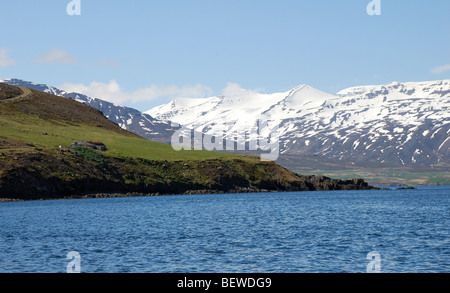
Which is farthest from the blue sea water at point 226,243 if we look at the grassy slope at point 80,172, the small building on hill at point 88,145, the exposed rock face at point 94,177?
the small building on hill at point 88,145

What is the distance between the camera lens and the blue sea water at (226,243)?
47594mm

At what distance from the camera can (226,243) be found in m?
60.8

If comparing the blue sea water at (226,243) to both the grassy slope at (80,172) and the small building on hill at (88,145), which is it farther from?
the small building on hill at (88,145)

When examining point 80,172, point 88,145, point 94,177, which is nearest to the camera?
point 80,172

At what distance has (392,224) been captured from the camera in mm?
81500

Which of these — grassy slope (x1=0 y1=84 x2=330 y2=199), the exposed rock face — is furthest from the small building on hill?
the exposed rock face

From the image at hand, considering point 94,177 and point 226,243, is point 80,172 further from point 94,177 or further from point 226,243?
point 226,243

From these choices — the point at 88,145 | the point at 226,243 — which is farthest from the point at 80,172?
the point at 226,243

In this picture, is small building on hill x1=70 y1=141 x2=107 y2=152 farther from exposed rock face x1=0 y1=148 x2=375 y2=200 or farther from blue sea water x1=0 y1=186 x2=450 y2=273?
blue sea water x1=0 y1=186 x2=450 y2=273

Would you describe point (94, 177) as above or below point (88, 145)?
below

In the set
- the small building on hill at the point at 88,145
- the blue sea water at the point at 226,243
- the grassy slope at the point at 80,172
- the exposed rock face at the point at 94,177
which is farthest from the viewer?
the small building on hill at the point at 88,145

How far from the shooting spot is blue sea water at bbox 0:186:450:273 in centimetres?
4759

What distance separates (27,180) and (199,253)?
349 feet

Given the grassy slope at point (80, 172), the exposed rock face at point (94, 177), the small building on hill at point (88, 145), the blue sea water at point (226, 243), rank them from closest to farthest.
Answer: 1. the blue sea water at point (226, 243)
2. the exposed rock face at point (94, 177)
3. the grassy slope at point (80, 172)
4. the small building on hill at point (88, 145)
